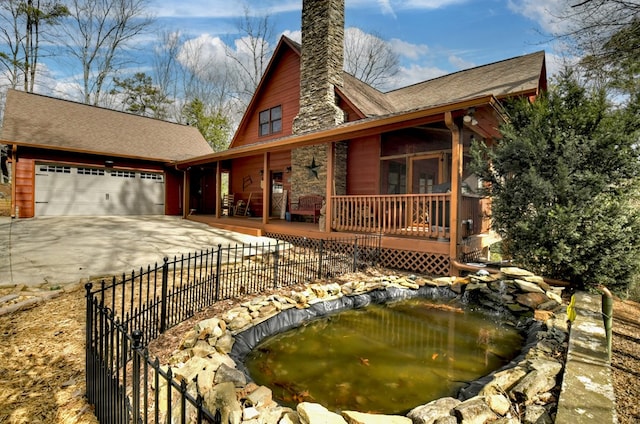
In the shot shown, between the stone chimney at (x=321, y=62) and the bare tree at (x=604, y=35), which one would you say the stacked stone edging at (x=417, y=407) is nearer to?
the bare tree at (x=604, y=35)

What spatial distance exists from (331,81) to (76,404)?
11.3 metres

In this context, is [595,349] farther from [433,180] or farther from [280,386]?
[433,180]

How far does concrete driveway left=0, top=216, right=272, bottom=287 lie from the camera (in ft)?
19.8

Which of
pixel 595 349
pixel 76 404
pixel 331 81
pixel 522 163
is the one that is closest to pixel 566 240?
pixel 522 163

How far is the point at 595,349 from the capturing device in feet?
10.3

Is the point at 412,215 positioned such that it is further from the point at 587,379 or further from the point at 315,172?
the point at 587,379

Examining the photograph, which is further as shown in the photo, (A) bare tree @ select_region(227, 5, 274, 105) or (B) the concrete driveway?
(A) bare tree @ select_region(227, 5, 274, 105)

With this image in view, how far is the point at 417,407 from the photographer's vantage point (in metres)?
2.66

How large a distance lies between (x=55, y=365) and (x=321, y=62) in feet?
37.3

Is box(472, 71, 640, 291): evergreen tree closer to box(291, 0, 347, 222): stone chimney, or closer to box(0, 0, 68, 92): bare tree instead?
box(291, 0, 347, 222): stone chimney

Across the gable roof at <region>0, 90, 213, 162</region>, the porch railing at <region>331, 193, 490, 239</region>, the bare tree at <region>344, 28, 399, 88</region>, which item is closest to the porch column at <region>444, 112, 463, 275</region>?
the porch railing at <region>331, 193, 490, 239</region>

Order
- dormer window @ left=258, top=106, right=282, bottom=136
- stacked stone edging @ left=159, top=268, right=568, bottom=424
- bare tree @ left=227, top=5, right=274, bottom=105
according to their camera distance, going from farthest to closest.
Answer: bare tree @ left=227, top=5, right=274, bottom=105
dormer window @ left=258, top=106, right=282, bottom=136
stacked stone edging @ left=159, top=268, right=568, bottom=424

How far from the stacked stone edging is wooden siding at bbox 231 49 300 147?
9843mm

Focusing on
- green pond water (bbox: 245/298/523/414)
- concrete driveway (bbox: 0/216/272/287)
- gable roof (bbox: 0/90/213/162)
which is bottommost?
green pond water (bbox: 245/298/523/414)
